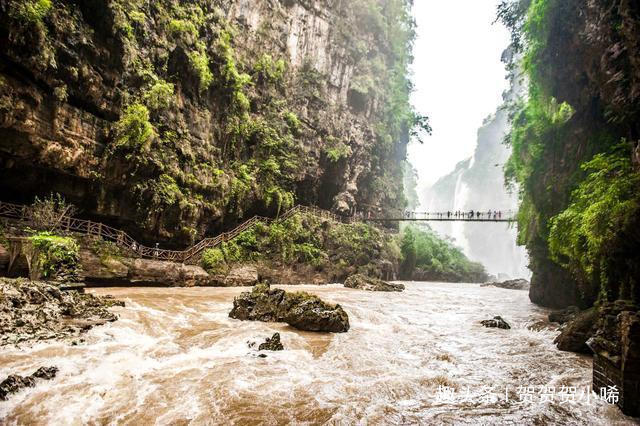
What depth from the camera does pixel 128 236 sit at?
48.3 ft

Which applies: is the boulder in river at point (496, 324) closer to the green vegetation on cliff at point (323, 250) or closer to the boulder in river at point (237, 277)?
the boulder in river at point (237, 277)

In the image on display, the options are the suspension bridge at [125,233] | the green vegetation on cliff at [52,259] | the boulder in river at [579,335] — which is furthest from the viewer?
the suspension bridge at [125,233]

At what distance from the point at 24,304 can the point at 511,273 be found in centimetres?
11356

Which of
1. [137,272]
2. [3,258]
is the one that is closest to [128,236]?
[137,272]

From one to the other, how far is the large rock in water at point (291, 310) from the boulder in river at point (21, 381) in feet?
15.0

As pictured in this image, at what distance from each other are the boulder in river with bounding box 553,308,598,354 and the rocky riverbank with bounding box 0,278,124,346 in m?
9.73

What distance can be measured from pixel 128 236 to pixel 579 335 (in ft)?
53.5

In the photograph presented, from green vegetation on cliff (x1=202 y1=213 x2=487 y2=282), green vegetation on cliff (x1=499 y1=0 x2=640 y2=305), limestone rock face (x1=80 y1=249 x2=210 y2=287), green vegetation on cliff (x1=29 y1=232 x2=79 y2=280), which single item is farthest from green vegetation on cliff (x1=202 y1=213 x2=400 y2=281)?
green vegetation on cliff (x1=499 y1=0 x2=640 y2=305)

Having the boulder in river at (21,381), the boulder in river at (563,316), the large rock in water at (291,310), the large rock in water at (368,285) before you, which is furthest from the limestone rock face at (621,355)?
the large rock in water at (368,285)

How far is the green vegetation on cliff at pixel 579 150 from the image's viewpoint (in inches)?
253

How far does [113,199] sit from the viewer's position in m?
14.7

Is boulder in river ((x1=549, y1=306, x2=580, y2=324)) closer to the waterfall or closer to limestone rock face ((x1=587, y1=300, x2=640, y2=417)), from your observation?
limestone rock face ((x1=587, y1=300, x2=640, y2=417))

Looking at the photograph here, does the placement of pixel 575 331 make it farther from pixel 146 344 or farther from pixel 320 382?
pixel 146 344

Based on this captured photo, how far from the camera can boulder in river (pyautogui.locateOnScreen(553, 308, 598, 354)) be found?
6.66 meters
